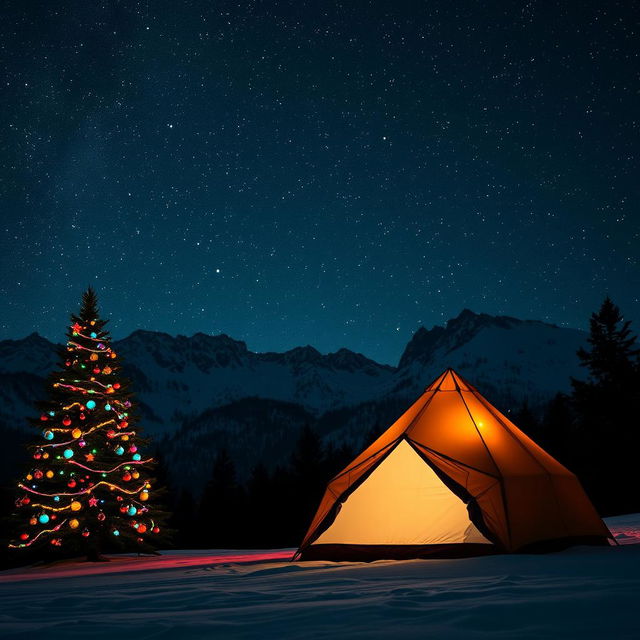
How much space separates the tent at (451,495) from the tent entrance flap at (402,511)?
0.6 inches

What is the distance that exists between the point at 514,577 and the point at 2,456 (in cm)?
19722

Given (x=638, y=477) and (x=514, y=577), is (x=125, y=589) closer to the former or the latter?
(x=514, y=577)

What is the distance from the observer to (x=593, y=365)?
27250 mm

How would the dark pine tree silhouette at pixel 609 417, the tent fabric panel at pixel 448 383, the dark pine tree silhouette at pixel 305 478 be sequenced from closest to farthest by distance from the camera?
the tent fabric panel at pixel 448 383
the dark pine tree silhouette at pixel 609 417
the dark pine tree silhouette at pixel 305 478

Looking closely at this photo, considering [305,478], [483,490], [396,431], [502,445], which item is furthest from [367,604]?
[305,478]

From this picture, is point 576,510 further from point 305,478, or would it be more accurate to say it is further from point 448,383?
point 305,478

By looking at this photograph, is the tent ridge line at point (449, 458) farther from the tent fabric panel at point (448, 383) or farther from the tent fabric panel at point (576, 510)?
the tent fabric panel at point (448, 383)

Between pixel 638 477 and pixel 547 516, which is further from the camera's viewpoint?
pixel 638 477

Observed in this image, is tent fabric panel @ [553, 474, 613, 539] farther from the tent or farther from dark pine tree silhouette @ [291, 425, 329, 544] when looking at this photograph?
dark pine tree silhouette @ [291, 425, 329, 544]

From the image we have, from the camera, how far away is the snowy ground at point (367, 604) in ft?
11.0

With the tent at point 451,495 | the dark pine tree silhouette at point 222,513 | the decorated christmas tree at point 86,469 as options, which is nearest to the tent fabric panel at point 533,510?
the tent at point 451,495

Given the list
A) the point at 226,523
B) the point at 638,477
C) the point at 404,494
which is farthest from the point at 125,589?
the point at 226,523

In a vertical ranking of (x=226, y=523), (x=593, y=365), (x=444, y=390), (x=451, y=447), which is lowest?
(x=226, y=523)

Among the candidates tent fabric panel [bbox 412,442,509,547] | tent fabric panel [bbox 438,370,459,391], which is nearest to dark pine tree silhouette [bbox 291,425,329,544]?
tent fabric panel [bbox 438,370,459,391]
